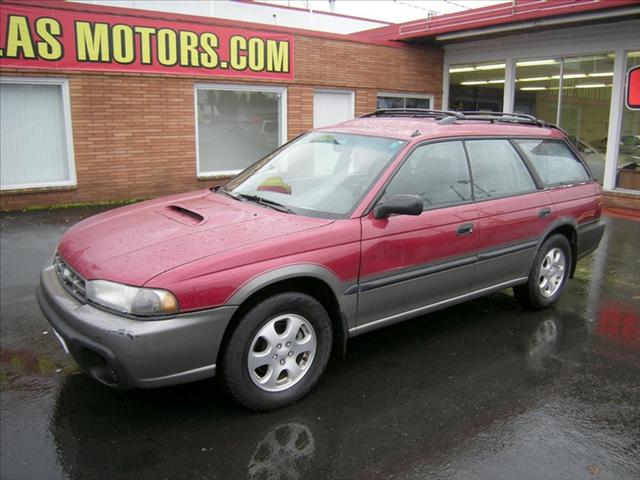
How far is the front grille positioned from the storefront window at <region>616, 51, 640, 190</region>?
11.0 meters

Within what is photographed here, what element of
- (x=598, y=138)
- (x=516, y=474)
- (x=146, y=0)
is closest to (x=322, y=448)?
(x=516, y=474)

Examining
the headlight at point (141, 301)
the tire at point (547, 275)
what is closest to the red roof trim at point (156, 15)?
the headlight at point (141, 301)

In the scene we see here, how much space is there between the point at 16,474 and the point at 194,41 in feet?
30.7

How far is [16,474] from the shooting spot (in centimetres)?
280

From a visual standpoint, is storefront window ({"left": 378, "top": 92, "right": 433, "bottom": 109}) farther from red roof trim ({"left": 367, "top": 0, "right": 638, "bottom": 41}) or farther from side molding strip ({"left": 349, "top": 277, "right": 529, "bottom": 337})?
side molding strip ({"left": 349, "top": 277, "right": 529, "bottom": 337})

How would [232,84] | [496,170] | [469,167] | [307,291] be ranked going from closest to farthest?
[307,291]
[469,167]
[496,170]
[232,84]

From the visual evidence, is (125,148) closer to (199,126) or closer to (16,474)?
(199,126)

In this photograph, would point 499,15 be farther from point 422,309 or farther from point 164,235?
point 164,235

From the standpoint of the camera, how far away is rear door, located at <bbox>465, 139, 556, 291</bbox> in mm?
4496

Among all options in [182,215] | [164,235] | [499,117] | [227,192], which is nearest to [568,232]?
[499,117]

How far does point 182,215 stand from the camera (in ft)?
12.7

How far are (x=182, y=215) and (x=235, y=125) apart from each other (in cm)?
852

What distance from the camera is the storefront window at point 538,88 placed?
1270 cm

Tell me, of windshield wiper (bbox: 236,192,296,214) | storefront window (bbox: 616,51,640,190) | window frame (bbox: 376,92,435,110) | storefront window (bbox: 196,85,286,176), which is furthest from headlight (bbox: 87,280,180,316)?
window frame (bbox: 376,92,435,110)
